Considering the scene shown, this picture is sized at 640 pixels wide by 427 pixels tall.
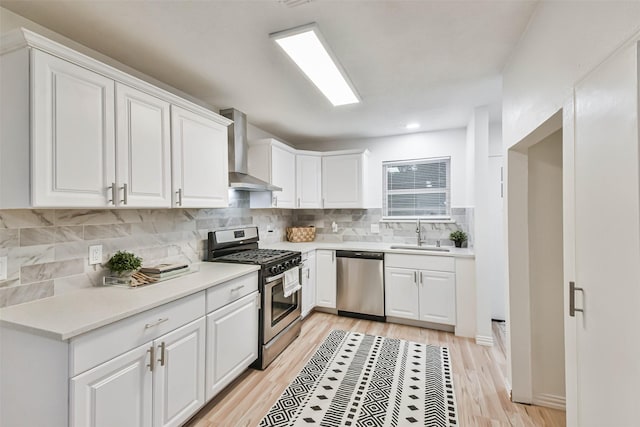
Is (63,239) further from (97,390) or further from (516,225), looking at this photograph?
(516,225)

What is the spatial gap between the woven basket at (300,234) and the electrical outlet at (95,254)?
2.61 m

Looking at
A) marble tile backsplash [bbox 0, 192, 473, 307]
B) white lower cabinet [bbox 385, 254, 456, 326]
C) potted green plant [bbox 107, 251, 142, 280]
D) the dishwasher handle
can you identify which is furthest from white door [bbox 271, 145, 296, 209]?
potted green plant [bbox 107, 251, 142, 280]

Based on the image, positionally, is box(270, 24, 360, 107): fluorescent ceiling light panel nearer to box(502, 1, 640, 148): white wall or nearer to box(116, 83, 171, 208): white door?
box(116, 83, 171, 208): white door

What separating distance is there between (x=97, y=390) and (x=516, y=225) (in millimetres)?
2615

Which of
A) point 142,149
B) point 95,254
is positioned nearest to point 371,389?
point 95,254

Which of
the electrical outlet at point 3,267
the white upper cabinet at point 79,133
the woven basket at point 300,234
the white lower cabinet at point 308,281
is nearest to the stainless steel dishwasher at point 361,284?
the white lower cabinet at point 308,281

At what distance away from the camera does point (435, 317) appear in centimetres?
322

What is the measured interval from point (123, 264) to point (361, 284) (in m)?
2.57

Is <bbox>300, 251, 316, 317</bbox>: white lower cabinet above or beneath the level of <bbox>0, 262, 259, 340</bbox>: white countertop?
beneath

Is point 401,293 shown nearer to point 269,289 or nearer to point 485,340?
point 485,340

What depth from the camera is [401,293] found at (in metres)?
3.37

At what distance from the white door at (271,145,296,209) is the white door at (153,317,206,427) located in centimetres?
205

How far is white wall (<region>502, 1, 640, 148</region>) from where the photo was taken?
88 centimetres

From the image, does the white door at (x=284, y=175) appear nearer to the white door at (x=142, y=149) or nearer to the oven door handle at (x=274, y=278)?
the oven door handle at (x=274, y=278)
